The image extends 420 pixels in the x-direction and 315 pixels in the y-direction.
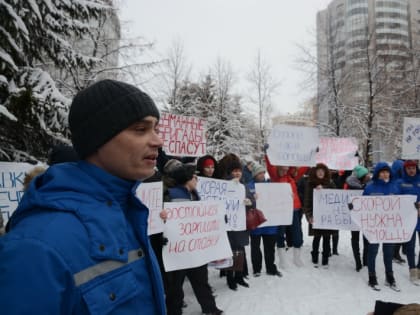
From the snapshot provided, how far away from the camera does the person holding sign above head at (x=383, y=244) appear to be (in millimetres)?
5508

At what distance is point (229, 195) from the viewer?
533 cm

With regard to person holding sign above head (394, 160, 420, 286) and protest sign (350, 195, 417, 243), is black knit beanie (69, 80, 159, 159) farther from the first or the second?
person holding sign above head (394, 160, 420, 286)

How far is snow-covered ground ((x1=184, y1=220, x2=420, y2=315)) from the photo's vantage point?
4.62 meters

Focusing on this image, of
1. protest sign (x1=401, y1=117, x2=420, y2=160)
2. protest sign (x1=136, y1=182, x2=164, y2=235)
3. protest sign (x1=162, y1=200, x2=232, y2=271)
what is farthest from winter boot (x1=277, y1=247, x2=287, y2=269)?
protest sign (x1=136, y1=182, x2=164, y2=235)

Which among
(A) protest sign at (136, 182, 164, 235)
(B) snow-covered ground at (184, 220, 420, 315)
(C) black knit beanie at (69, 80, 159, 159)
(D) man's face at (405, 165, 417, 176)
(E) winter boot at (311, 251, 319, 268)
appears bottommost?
(B) snow-covered ground at (184, 220, 420, 315)

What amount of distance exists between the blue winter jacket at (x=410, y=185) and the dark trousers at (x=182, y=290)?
410cm

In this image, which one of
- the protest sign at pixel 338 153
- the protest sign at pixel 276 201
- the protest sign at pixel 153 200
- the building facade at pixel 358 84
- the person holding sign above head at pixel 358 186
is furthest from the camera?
the building facade at pixel 358 84

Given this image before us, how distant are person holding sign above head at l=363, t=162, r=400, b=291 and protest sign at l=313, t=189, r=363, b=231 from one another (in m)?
0.63

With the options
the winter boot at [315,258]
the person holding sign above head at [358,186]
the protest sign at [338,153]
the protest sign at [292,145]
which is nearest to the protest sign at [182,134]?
the protest sign at [292,145]

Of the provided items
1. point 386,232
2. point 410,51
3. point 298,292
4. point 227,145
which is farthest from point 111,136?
point 227,145

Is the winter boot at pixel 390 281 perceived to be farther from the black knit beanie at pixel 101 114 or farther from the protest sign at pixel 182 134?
the black knit beanie at pixel 101 114

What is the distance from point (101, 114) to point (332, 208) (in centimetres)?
606

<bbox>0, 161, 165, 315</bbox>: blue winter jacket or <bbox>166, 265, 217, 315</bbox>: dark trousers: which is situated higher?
<bbox>0, 161, 165, 315</bbox>: blue winter jacket

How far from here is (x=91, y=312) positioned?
94 cm
